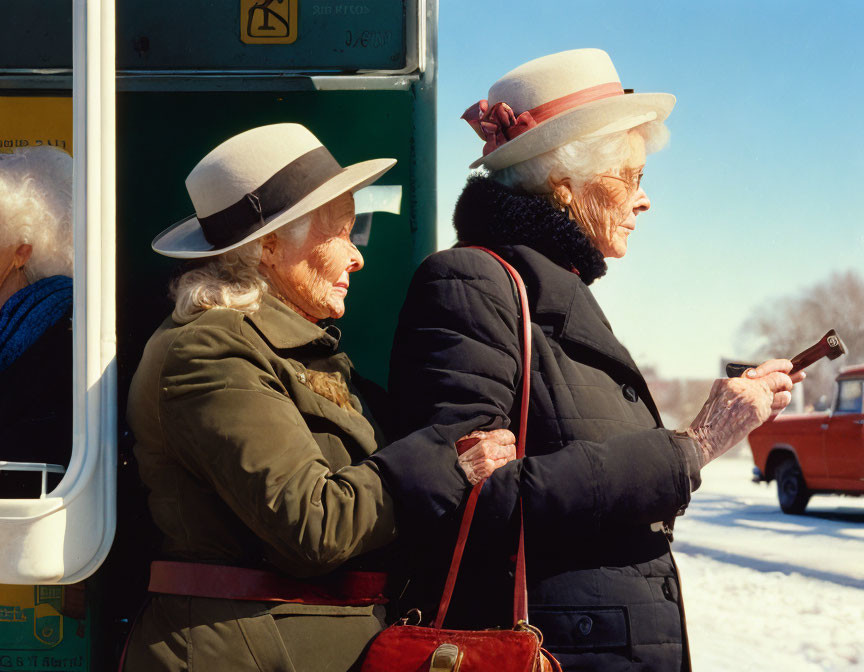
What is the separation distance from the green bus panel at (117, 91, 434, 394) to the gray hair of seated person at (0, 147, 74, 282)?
0.23 metres

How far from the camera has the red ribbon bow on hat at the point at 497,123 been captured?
205cm

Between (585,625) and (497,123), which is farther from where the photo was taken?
(497,123)

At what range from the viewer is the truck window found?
12109 millimetres

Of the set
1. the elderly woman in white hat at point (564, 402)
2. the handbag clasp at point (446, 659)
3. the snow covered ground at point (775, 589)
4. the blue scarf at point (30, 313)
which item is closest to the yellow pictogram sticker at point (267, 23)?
the elderly woman in white hat at point (564, 402)

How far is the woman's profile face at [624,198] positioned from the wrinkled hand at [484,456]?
0.54 metres

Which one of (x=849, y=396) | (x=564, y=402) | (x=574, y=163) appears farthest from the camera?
(x=849, y=396)

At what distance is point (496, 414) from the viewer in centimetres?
176

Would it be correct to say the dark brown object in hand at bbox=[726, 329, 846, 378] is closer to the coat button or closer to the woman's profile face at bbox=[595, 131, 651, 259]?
the woman's profile face at bbox=[595, 131, 651, 259]

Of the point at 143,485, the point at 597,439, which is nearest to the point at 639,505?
the point at 597,439

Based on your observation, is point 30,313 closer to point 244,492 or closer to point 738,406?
point 244,492

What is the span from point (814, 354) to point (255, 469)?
3.75 ft

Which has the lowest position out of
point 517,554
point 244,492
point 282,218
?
point 517,554

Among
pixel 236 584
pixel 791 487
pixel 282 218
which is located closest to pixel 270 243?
pixel 282 218

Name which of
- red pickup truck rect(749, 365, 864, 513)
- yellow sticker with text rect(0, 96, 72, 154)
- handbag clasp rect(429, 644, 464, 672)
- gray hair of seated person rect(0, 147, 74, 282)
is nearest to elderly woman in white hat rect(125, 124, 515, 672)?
handbag clasp rect(429, 644, 464, 672)
